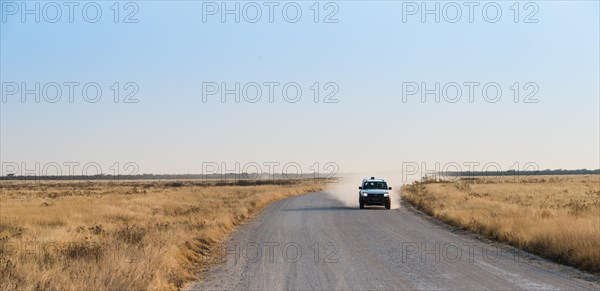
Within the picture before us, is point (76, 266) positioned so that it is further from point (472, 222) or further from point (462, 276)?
point (472, 222)

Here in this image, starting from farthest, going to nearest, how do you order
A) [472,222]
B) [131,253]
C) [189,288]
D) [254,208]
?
[254,208] → [472,222] → [131,253] → [189,288]

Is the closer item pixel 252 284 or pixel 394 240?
pixel 252 284

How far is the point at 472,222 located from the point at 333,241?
7489 millimetres

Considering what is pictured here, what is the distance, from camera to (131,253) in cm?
1213

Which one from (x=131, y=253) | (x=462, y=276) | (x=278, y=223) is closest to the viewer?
(x=462, y=276)

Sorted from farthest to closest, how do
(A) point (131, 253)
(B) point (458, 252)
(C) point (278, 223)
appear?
1. (C) point (278, 223)
2. (B) point (458, 252)
3. (A) point (131, 253)

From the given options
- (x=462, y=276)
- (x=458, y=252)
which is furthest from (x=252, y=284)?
(x=458, y=252)

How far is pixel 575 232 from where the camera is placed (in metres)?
15.5

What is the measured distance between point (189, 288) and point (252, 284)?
1191mm

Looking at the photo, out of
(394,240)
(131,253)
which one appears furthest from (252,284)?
(394,240)

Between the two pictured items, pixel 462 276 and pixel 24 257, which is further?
pixel 24 257

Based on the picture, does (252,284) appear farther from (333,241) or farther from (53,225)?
(53,225)

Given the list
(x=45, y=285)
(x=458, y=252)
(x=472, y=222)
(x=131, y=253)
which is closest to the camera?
(x=45, y=285)

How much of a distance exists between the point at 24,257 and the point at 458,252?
35.7 feet
